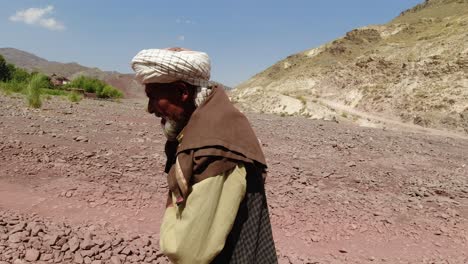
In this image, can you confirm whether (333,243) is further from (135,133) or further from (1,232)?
(135,133)

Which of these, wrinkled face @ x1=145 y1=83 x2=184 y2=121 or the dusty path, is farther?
the dusty path

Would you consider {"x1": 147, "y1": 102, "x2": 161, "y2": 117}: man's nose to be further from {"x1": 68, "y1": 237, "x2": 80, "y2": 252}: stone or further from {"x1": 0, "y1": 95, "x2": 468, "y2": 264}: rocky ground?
{"x1": 68, "y1": 237, "x2": 80, "y2": 252}: stone

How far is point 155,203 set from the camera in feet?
15.4

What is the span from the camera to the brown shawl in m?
1.14

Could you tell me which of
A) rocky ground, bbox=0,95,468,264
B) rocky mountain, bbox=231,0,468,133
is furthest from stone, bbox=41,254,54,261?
rocky mountain, bbox=231,0,468,133

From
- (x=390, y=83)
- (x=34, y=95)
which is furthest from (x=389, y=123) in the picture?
(x=34, y=95)

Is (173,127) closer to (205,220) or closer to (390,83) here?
(205,220)

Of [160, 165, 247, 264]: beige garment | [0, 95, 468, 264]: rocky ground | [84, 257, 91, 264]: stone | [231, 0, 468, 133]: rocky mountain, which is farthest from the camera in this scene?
[231, 0, 468, 133]: rocky mountain

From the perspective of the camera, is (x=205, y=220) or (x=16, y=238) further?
(x=16, y=238)

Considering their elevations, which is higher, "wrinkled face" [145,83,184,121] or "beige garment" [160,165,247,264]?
"wrinkled face" [145,83,184,121]

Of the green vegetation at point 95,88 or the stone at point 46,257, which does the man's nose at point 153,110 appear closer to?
the stone at point 46,257

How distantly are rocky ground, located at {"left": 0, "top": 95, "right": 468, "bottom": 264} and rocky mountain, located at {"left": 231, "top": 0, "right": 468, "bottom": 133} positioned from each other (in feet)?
58.9

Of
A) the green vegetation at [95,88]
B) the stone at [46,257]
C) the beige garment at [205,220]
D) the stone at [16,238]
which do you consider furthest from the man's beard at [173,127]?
the green vegetation at [95,88]

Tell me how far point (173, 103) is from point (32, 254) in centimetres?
247
